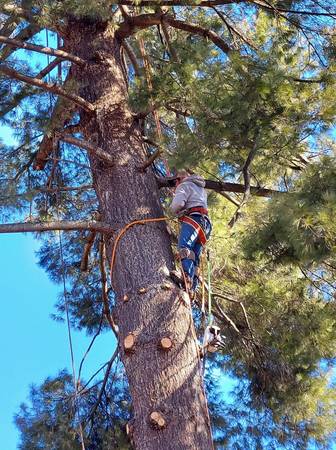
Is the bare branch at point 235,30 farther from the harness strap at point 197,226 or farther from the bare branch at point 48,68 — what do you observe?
the harness strap at point 197,226

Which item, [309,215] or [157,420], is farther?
[309,215]

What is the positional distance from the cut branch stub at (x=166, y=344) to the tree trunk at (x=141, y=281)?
12 mm

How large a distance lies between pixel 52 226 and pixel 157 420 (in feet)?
3.78

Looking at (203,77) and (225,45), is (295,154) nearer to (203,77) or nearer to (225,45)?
(203,77)

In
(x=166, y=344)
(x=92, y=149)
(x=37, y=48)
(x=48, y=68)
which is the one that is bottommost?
(x=166, y=344)

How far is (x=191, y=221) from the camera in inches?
149

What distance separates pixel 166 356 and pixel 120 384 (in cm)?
232

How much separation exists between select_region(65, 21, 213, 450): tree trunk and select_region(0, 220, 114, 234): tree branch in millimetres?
65

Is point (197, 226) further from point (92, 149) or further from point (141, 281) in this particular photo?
point (92, 149)

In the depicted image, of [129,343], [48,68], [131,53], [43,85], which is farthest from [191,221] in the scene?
[131,53]

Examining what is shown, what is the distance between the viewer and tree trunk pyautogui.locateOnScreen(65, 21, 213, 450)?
2.96m

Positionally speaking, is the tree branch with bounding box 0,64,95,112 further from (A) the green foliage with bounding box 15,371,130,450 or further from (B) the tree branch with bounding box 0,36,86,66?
(A) the green foliage with bounding box 15,371,130,450

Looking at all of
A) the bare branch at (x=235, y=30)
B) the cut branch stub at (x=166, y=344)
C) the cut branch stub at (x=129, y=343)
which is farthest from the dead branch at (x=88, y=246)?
the bare branch at (x=235, y=30)

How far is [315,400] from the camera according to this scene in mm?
4828
